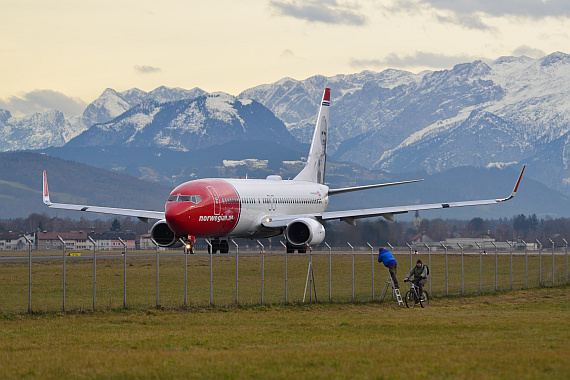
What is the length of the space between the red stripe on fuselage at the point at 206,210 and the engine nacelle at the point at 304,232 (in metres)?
3.54

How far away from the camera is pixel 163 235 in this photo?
52.9 m

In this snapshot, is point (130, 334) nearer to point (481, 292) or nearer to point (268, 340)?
point (268, 340)

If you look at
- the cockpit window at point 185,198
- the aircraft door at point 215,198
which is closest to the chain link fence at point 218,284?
the cockpit window at point 185,198

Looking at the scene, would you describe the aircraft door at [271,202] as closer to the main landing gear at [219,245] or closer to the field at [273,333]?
the main landing gear at [219,245]

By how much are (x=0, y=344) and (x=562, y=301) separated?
1014 inches

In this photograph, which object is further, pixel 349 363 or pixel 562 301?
pixel 562 301

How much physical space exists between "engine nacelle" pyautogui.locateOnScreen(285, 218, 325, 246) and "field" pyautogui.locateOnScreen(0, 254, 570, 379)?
6465 mm

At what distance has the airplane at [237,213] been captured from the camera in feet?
158

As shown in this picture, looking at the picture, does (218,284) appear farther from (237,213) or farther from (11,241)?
(11,241)

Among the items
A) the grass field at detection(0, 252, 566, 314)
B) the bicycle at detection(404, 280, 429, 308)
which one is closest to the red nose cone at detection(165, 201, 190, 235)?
the grass field at detection(0, 252, 566, 314)

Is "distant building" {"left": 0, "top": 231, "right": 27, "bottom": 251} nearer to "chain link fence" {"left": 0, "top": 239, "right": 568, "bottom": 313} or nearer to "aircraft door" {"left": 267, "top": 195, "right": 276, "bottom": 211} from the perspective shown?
"chain link fence" {"left": 0, "top": 239, "right": 568, "bottom": 313}

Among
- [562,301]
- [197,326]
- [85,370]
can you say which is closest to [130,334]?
[197,326]

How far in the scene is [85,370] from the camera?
18391 millimetres

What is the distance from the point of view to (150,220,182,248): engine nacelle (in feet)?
170
